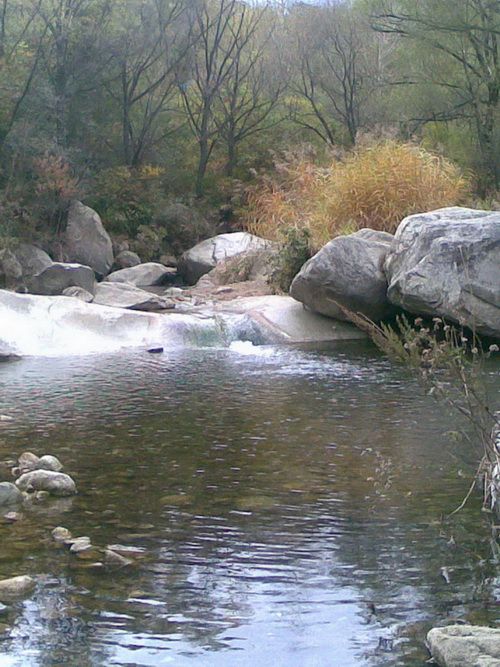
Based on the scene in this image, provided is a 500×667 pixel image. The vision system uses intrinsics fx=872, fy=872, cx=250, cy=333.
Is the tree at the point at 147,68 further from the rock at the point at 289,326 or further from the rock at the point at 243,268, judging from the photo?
the rock at the point at 289,326

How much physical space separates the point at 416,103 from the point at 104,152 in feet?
25.3

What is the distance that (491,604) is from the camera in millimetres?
3252

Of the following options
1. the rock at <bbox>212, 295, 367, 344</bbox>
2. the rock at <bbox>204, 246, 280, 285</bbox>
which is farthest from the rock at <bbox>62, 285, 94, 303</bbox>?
the rock at <bbox>212, 295, 367, 344</bbox>

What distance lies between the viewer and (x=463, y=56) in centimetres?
1762

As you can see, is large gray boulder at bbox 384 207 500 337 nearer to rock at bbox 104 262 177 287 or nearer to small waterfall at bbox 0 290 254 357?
small waterfall at bbox 0 290 254 357

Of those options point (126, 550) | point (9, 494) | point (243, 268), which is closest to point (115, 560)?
point (126, 550)

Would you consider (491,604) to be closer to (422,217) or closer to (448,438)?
(448,438)

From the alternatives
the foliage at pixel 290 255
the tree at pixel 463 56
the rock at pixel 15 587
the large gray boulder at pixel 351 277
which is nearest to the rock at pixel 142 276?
the foliage at pixel 290 255

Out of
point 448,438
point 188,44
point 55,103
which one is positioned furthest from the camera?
point 188,44

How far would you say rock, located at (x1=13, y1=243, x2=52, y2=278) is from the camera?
16.6 metres

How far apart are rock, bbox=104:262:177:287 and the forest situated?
197 centimetres

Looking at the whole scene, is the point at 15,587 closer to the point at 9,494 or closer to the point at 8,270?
the point at 9,494

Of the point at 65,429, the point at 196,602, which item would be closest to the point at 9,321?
the point at 65,429

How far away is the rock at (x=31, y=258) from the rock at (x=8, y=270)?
1.10 ft
